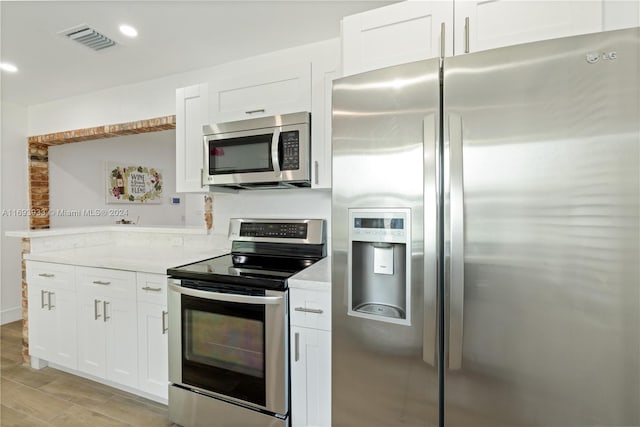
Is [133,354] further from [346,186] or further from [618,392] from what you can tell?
[618,392]

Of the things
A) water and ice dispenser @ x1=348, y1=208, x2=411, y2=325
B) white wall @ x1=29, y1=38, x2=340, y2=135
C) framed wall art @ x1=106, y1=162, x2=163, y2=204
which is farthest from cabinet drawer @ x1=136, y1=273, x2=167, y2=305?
framed wall art @ x1=106, y1=162, x2=163, y2=204

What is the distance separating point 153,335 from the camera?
6.34 ft

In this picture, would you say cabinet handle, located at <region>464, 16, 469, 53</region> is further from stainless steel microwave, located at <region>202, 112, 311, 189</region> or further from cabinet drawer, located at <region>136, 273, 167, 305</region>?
cabinet drawer, located at <region>136, 273, 167, 305</region>

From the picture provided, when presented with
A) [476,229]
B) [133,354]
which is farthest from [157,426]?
[476,229]

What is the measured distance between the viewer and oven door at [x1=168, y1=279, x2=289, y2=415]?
153 centimetres

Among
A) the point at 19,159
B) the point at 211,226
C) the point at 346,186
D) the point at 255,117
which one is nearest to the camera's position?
the point at 346,186

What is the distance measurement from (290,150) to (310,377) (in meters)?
1.23

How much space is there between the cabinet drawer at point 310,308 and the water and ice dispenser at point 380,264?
0.22 meters

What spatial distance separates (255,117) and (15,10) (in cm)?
153

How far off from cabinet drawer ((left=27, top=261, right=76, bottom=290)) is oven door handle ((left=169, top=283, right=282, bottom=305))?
107 centimetres

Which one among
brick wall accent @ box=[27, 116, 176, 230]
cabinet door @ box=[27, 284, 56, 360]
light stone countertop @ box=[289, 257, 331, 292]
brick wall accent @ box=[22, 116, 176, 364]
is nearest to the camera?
light stone countertop @ box=[289, 257, 331, 292]

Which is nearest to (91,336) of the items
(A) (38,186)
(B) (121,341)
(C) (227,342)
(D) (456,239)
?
(B) (121,341)

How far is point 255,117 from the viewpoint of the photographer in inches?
77.0

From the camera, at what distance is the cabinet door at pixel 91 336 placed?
2125 mm
